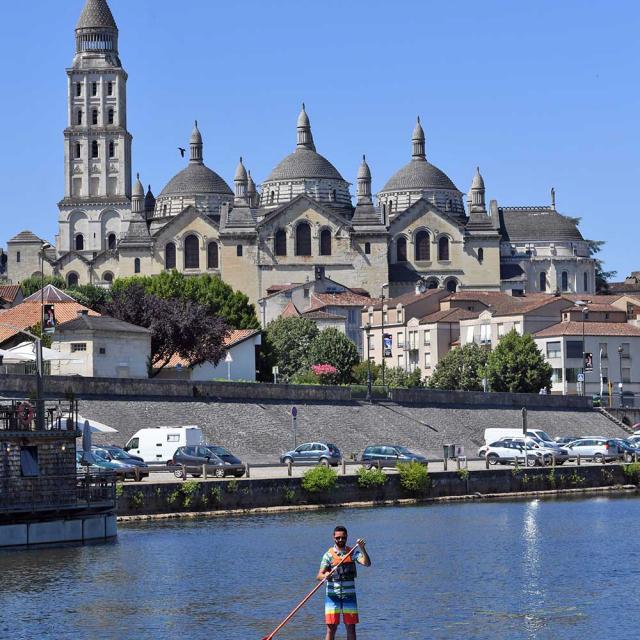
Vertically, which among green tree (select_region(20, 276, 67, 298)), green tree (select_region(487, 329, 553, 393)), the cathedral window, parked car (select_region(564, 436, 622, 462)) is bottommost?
parked car (select_region(564, 436, 622, 462))

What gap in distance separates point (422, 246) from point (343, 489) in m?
97.8

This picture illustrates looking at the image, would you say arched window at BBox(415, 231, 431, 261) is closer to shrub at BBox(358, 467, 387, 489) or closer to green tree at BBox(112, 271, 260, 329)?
green tree at BBox(112, 271, 260, 329)

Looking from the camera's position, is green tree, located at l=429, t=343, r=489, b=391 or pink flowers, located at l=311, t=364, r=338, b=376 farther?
green tree, located at l=429, t=343, r=489, b=391

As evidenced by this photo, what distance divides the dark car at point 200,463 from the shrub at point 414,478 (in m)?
4.43

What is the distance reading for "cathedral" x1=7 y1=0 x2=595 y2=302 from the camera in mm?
139125

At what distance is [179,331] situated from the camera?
77.5 m

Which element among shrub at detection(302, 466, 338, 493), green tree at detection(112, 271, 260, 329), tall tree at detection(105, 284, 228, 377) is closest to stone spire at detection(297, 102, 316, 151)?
green tree at detection(112, 271, 260, 329)

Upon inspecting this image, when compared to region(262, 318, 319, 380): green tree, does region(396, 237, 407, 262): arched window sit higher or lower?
higher

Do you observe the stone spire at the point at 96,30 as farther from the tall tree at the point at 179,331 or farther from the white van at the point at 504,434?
the white van at the point at 504,434

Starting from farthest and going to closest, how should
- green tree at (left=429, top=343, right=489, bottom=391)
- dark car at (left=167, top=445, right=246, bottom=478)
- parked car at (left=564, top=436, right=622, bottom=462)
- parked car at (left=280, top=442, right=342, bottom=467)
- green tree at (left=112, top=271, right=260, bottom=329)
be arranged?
green tree at (left=112, top=271, right=260, bottom=329) → green tree at (left=429, top=343, right=489, bottom=391) → parked car at (left=564, top=436, right=622, bottom=462) → parked car at (left=280, top=442, right=342, bottom=467) → dark car at (left=167, top=445, right=246, bottom=478)

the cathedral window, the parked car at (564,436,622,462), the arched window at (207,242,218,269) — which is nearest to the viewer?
the parked car at (564,436,622,462)

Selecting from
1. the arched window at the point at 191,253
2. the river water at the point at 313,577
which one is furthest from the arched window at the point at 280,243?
the river water at the point at 313,577

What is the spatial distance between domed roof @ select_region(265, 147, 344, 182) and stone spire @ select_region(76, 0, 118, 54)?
17.1 meters

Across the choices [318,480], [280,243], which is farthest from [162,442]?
[280,243]
